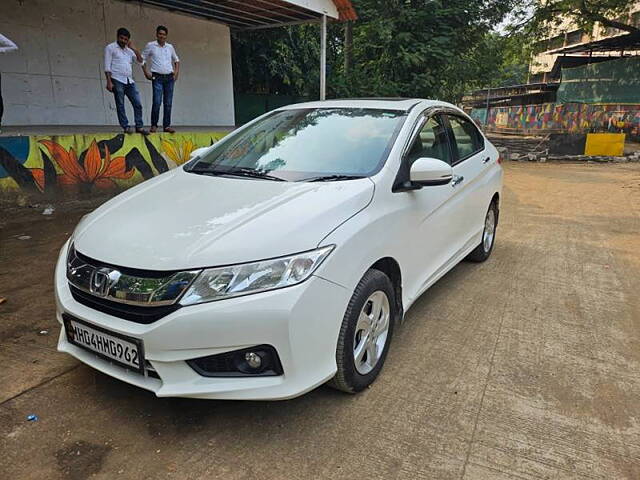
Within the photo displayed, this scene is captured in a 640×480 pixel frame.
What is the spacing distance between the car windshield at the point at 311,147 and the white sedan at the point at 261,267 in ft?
0.05

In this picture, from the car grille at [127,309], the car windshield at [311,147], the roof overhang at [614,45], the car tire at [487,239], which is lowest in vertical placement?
the car tire at [487,239]

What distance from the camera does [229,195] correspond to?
2.74m

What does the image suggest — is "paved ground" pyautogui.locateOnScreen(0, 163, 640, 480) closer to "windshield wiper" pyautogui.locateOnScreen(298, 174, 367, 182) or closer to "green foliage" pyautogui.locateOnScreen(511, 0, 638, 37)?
"windshield wiper" pyautogui.locateOnScreen(298, 174, 367, 182)

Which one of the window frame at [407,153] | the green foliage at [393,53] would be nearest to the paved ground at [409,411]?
the window frame at [407,153]

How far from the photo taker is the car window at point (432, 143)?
10.9ft

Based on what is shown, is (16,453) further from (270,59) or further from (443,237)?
(270,59)

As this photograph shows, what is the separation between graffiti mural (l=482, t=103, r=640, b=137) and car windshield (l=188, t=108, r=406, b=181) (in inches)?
Result: 819

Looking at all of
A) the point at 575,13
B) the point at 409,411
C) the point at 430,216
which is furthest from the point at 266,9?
the point at 575,13

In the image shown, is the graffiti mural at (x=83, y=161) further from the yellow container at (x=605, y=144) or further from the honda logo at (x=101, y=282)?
the yellow container at (x=605, y=144)

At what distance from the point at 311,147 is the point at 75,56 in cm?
897

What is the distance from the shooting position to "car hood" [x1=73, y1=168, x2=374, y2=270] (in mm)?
2188

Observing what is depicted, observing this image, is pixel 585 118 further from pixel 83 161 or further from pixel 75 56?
pixel 83 161

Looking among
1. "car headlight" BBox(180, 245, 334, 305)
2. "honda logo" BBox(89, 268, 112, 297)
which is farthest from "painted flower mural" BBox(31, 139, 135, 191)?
"car headlight" BBox(180, 245, 334, 305)

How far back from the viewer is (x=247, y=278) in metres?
2.14
